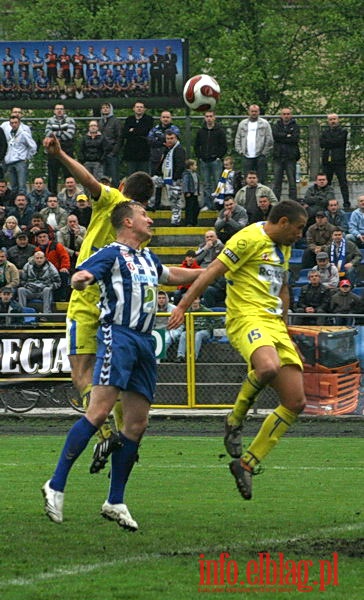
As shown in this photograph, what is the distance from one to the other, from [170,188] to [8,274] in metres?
4.74

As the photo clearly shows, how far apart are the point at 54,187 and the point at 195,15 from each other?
52.6 feet

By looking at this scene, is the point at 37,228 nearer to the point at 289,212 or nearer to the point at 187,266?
the point at 187,266

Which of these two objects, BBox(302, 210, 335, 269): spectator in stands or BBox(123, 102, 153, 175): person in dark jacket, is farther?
BBox(123, 102, 153, 175): person in dark jacket

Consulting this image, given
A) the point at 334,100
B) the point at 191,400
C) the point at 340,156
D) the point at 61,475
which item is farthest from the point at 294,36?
the point at 61,475

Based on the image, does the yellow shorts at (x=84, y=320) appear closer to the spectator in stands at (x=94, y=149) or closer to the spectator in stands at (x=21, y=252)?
the spectator in stands at (x=21, y=252)

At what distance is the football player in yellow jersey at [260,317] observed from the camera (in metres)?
10.0

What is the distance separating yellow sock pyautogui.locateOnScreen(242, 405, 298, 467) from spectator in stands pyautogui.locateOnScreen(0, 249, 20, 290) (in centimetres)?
1337

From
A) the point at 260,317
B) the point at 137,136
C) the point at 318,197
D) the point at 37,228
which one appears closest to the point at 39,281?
the point at 37,228

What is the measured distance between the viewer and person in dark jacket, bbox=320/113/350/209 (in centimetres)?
2653

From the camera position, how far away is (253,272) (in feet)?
34.0

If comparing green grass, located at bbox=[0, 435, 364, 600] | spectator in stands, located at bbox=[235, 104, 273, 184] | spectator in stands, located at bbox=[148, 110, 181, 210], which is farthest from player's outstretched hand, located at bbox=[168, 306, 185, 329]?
spectator in stands, located at bbox=[148, 110, 181, 210]

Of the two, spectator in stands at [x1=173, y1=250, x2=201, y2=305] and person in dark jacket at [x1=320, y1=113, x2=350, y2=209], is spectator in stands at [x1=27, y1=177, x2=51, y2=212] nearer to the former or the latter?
spectator in stands at [x1=173, y1=250, x2=201, y2=305]

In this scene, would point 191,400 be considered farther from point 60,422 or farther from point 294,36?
point 294,36

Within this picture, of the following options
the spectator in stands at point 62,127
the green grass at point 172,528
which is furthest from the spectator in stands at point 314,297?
the green grass at point 172,528
